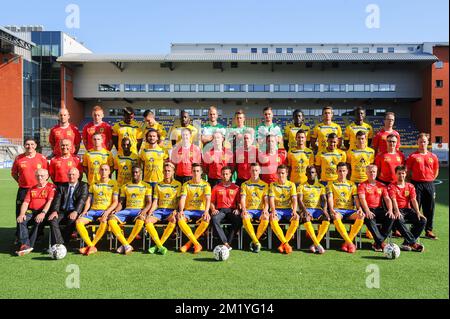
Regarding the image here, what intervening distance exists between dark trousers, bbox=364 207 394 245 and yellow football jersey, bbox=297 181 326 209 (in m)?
0.75

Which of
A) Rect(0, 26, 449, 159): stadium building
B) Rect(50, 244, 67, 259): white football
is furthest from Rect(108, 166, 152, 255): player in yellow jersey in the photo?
Rect(0, 26, 449, 159): stadium building

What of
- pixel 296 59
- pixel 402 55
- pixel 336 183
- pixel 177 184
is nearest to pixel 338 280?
pixel 336 183

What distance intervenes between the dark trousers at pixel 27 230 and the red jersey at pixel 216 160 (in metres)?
2.79

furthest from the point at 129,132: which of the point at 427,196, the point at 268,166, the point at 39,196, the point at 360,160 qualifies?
the point at 427,196

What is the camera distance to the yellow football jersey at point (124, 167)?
246 inches

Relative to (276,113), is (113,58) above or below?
above

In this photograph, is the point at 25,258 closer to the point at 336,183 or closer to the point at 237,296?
the point at 237,296

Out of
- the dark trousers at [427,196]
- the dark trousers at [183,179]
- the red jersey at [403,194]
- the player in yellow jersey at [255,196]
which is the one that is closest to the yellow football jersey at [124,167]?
the dark trousers at [183,179]

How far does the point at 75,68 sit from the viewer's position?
3238 centimetres

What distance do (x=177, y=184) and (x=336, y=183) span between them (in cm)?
252

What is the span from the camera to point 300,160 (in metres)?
→ 6.29

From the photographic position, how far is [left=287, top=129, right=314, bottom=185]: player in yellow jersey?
6262mm

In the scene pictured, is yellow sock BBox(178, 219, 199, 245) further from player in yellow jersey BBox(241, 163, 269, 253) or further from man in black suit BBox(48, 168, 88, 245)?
man in black suit BBox(48, 168, 88, 245)

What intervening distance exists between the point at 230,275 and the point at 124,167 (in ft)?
9.20
